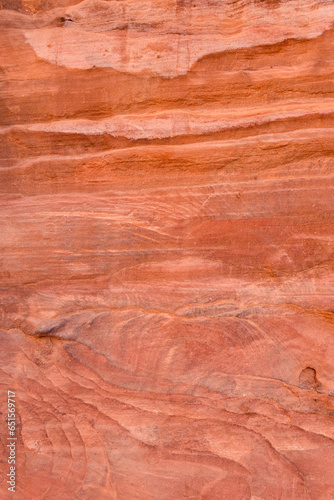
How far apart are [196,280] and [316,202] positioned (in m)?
0.70

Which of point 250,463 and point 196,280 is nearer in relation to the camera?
point 250,463

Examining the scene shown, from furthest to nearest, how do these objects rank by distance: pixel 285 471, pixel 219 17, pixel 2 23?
1. pixel 2 23
2. pixel 219 17
3. pixel 285 471

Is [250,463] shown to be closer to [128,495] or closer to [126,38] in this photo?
[128,495]

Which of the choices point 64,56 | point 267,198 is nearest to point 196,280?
point 267,198

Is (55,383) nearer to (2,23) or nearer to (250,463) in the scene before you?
(250,463)

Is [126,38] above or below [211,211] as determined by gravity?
above

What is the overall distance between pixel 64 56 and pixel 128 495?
7.49ft

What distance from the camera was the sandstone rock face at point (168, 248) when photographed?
1731 millimetres

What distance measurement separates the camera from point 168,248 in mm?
1843

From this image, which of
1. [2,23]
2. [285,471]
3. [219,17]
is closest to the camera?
[285,471]

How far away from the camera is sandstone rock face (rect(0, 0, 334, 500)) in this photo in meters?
1.73

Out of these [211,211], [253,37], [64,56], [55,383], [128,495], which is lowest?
[128,495]

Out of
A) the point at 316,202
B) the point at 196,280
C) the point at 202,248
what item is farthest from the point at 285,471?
the point at 316,202

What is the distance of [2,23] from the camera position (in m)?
1.95
